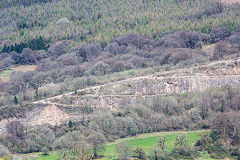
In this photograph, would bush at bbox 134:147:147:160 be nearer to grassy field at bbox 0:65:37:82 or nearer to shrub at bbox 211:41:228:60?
shrub at bbox 211:41:228:60

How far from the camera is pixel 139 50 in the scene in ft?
406

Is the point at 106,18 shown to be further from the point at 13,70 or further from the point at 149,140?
the point at 149,140

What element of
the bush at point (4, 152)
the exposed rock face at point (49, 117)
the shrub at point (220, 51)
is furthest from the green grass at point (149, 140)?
the shrub at point (220, 51)

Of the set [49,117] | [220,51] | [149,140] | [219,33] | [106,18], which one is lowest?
[106,18]

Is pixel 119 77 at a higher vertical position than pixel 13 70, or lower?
higher

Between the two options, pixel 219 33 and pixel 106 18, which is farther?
pixel 106 18

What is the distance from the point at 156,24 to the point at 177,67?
38710mm

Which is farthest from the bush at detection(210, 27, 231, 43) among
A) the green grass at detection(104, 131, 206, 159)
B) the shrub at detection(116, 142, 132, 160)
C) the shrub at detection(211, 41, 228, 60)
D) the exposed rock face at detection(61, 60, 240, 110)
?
the shrub at detection(116, 142, 132, 160)

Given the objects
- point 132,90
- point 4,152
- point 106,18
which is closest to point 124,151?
point 4,152

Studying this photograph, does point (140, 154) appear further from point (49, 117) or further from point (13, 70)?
point (13, 70)

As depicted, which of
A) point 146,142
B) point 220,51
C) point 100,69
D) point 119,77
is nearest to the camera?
point 146,142

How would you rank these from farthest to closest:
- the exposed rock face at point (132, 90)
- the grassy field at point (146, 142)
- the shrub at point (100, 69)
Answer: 1. the shrub at point (100, 69)
2. the exposed rock face at point (132, 90)
3. the grassy field at point (146, 142)

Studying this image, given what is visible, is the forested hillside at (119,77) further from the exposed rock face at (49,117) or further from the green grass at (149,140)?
the green grass at (149,140)

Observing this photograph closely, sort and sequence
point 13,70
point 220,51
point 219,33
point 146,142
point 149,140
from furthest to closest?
point 13,70 → point 219,33 → point 220,51 → point 149,140 → point 146,142
